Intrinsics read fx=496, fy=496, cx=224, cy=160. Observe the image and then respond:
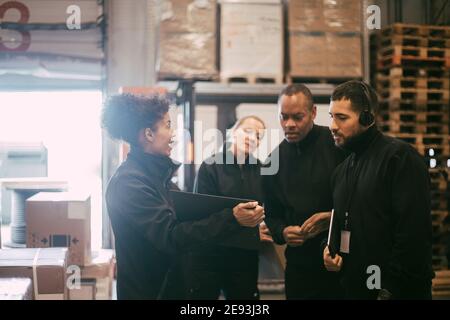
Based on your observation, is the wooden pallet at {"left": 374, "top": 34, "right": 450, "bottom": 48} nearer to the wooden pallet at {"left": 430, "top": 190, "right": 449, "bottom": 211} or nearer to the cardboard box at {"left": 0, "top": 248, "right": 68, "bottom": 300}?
the wooden pallet at {"left": 430, "top": 190, "right": 449, "bottom": 211}

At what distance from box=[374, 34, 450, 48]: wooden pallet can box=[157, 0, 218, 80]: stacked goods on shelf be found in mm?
1829

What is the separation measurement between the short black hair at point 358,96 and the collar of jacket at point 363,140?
0.11 metres

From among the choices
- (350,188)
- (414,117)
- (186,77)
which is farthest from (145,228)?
(414,117)

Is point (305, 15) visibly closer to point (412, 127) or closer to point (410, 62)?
point (410, 62)

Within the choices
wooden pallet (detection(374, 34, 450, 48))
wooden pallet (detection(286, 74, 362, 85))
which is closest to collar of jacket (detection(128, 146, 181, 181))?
wooden pallet (detection(286, 74, 362, 85))

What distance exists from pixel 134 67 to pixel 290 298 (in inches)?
136

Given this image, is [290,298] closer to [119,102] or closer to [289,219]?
[289,219]

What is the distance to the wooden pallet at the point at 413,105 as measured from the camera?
4.91 metres

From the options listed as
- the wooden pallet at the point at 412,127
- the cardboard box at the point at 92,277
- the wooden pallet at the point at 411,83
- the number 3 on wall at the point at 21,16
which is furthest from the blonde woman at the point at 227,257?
the number 3 on wall at the point at 21,16

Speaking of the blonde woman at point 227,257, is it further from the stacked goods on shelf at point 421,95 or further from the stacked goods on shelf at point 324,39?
the stacked goods on shelf at point 421,95

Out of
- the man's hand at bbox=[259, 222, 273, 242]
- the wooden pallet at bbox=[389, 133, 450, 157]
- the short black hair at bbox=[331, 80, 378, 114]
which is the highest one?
the short black hair at bbox=[331, 80, 378, 114]

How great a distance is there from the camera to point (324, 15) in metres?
4.66

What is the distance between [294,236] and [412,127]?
9.66 feet

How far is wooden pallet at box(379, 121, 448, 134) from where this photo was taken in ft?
16.1
